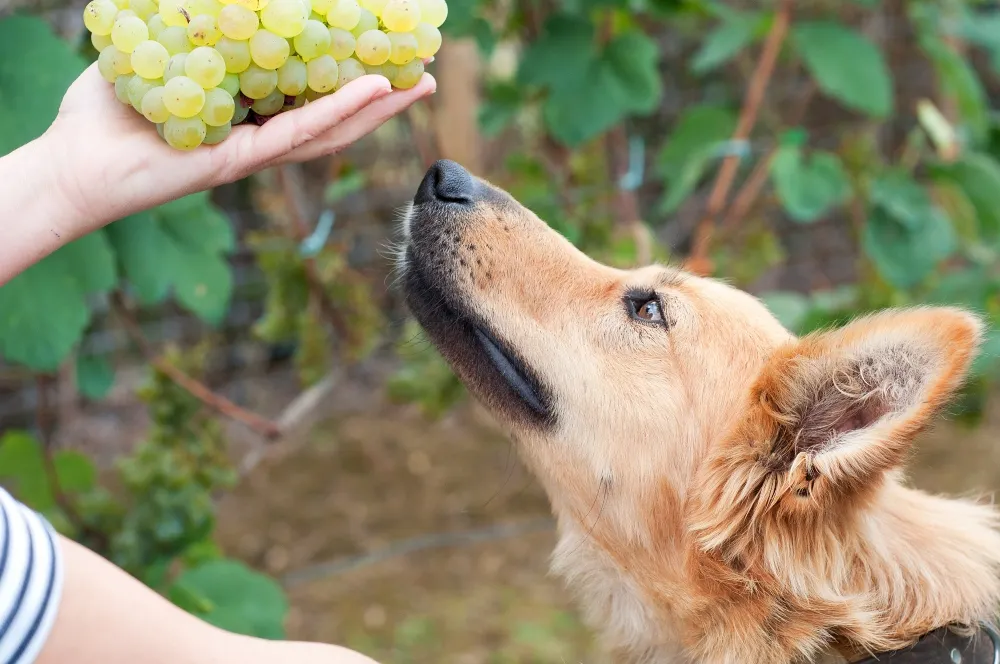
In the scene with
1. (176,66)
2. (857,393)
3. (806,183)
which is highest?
(176,66)

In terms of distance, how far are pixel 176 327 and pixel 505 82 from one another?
A: 209 centimetres

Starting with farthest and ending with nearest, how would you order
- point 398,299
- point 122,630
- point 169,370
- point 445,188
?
point 398,299
point 169,370
point 445,188
point 122,630

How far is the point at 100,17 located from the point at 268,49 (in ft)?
0.85

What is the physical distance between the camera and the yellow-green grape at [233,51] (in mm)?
1247

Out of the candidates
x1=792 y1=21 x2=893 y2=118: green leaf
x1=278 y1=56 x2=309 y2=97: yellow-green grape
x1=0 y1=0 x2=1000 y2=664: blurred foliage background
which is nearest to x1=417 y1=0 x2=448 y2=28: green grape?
x1=278 y1=56 x2=309 y2=97: yellow-green grape

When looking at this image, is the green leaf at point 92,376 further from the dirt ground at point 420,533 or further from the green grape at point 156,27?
the green grape at point 156,27

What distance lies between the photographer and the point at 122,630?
42.4 inches

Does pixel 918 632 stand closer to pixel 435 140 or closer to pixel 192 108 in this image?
pixel 192 108

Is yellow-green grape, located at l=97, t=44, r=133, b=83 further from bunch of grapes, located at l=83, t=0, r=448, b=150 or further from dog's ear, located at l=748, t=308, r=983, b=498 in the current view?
dog's ear, located at l=748, t=308, r=983, b=498

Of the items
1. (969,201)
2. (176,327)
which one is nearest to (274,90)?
(969,201)

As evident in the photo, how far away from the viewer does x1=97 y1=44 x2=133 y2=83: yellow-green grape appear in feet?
3.95

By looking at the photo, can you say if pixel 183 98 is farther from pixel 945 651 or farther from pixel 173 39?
pixel 945 651

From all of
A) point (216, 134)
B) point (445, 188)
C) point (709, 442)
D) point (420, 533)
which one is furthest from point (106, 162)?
point (420, 533)

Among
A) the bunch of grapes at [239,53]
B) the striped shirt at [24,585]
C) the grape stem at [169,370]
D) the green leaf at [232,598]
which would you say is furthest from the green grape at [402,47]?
the grape stem at [169,370]
